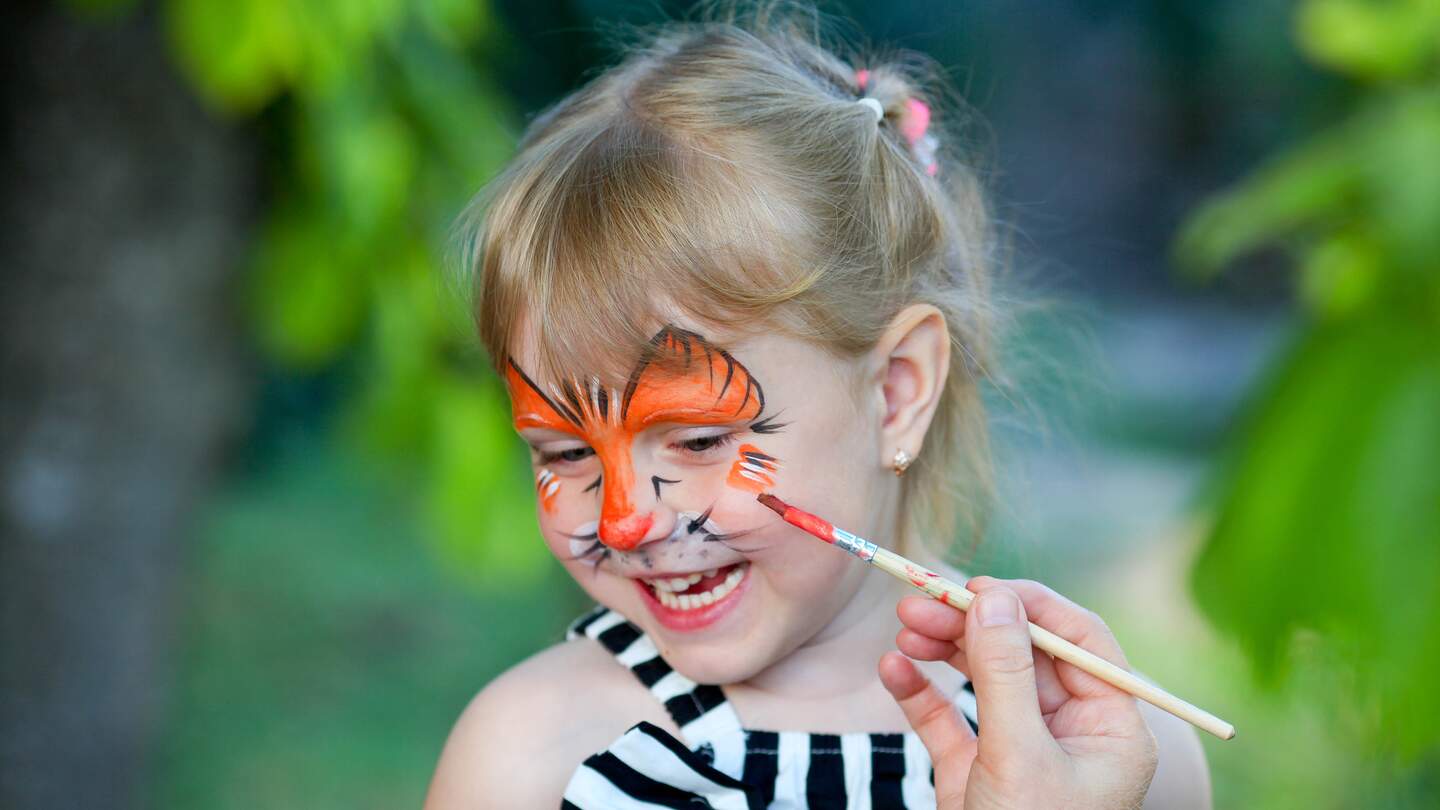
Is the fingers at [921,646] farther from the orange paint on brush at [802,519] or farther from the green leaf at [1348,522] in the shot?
the green leaf at [1348,522]

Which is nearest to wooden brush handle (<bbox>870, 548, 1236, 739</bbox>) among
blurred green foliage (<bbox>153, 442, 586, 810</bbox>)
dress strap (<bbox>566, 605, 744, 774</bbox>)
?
dress strap (<bbox>566, 605, 744, 774</bbox>)

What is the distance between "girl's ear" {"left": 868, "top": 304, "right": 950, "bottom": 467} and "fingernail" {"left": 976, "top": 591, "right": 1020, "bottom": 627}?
273 millimetres

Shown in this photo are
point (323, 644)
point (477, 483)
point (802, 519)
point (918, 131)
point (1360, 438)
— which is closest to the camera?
point (802, 519)

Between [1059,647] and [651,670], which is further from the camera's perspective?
[651,670]

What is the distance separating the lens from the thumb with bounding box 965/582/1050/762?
3.79ft

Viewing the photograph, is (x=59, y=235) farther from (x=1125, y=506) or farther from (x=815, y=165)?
(x=1125, y=506)

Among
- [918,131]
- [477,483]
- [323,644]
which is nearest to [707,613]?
[918,131]

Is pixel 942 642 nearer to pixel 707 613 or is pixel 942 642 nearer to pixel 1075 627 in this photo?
pixel 1075 627

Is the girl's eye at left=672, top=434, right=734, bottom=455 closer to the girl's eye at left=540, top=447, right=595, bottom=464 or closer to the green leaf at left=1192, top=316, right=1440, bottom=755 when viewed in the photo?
the girl's eye at left=540, top=447, right=595, bottom=464

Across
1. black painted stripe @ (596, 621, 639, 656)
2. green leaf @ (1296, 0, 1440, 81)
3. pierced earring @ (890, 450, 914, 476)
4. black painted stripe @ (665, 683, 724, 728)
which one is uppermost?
green leaf @ (1296, 0, 1440, 81)

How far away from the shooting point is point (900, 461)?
56.9 inches

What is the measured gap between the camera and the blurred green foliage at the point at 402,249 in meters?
2.19

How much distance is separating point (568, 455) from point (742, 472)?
0.67ft

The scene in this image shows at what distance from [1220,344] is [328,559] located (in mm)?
4936
